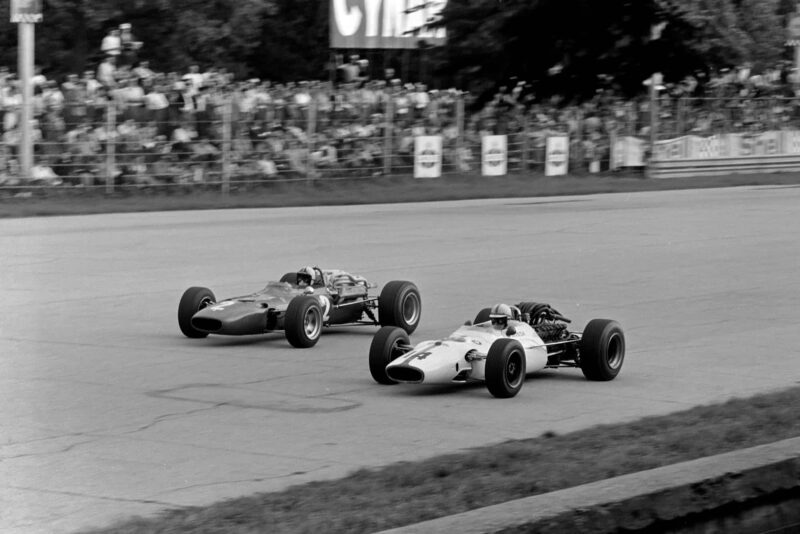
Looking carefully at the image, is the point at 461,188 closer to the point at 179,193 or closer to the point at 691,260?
the point at 179,193

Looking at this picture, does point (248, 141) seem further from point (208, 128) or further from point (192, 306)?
point (192, 306)

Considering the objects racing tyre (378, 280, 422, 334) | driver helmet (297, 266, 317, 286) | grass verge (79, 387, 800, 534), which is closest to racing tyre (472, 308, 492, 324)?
racing tyre (378, 280, 422, 334)

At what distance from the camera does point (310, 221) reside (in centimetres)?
2412

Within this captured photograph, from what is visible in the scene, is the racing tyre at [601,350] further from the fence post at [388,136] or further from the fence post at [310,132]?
the fence post at [388,136]

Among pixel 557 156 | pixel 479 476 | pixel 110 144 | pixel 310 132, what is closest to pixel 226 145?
pixel 310 132

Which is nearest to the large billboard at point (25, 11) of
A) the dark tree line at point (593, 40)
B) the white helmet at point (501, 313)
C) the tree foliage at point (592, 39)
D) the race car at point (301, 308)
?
the race car at point (301, 308)

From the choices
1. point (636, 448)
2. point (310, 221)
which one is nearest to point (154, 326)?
point (636, 448)

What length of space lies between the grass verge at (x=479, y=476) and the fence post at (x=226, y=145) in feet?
68.2

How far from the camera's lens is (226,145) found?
28391mm

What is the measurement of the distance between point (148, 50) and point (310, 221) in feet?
63.0

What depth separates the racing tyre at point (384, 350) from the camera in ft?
31.7

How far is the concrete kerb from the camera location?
4.25 m

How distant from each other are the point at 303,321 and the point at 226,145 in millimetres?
17651

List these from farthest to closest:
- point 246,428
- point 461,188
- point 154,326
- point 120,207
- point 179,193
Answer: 1. point 461,188
2. point 179,193
3. point 120,207
4. point 154,326
5. point 246,428
